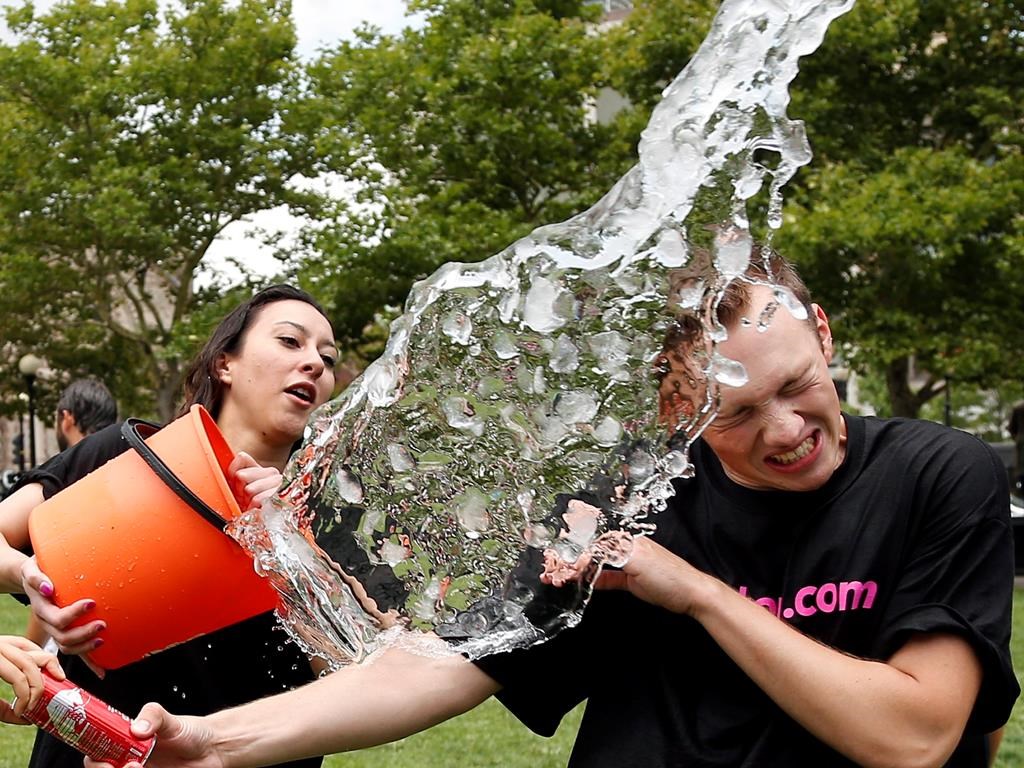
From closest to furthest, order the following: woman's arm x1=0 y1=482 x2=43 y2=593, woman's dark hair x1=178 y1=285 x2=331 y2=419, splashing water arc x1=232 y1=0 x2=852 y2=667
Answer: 1. splashing water arc x1=232 y1=0 x2=852 y2=667
2. woman's arm x1=0 y1=482 x2=43 y2=593
3. woman's dark hair x1=178 y1=285 x2=331 y2=419

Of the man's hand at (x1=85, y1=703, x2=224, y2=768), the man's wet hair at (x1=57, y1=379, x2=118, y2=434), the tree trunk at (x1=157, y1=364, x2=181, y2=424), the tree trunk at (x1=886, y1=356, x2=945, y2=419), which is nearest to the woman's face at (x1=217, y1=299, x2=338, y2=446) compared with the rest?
the man's hand at (x1=85, y1=703, x2=224, y2=768)

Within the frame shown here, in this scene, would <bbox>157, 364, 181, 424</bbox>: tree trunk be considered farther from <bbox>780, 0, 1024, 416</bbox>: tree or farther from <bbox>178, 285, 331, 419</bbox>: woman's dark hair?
<bbox>178, 285, 331, 419</bbox>: woman's dark hair

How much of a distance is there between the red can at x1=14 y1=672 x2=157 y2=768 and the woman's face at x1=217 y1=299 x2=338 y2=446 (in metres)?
1.20

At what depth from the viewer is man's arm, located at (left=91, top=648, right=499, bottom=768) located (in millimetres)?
2045

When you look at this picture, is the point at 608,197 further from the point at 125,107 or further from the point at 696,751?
the point at 125,107

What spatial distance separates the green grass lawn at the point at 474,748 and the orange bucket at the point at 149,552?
4.14 m

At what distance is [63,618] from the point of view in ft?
7.73

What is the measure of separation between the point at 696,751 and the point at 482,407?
573 mm

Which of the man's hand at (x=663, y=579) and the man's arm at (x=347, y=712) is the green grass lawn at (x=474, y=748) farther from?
the man's hand at (x=663, y=579)

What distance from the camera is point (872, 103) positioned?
18.2 m

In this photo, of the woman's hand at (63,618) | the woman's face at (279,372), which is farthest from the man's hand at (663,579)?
the woman's face at (279,372)

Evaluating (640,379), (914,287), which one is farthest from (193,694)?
(914,287)

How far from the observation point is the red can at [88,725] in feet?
6.03

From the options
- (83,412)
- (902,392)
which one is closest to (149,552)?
(83,412)
